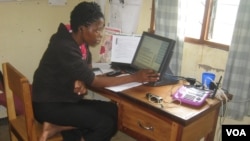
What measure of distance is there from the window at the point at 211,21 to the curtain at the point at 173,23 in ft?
0.29

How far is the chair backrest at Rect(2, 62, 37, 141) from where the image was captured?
56.2 inches

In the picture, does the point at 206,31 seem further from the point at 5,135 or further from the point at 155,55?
the point at 5,135

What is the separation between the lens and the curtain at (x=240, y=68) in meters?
1.72

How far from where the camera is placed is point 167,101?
1.59 meters

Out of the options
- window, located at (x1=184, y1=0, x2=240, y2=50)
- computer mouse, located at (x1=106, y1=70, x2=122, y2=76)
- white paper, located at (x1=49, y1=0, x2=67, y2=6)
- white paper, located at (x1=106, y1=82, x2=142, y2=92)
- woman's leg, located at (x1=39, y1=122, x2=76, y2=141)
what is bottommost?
woman's leg, located at (x1=39, y1=122, x2=76, y2=141)

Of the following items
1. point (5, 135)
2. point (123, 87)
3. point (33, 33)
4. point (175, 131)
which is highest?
point (33, 33)

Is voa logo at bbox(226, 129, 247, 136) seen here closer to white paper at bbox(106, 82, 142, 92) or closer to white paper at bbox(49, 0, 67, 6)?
white paper at bbox(106, 82, 142, 92)

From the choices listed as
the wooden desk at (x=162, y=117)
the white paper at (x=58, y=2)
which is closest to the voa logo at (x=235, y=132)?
the wooden desk at (x=162, y=117)

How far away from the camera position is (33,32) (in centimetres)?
260

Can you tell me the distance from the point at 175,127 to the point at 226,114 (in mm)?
676

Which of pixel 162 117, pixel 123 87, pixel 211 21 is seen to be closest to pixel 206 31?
pixel 211 21

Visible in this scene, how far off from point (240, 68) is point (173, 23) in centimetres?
60

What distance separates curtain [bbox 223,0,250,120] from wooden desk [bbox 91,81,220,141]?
→ 0.25 metres

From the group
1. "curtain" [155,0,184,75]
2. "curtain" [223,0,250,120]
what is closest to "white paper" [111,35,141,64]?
"curtain" [155,0,184,75]
